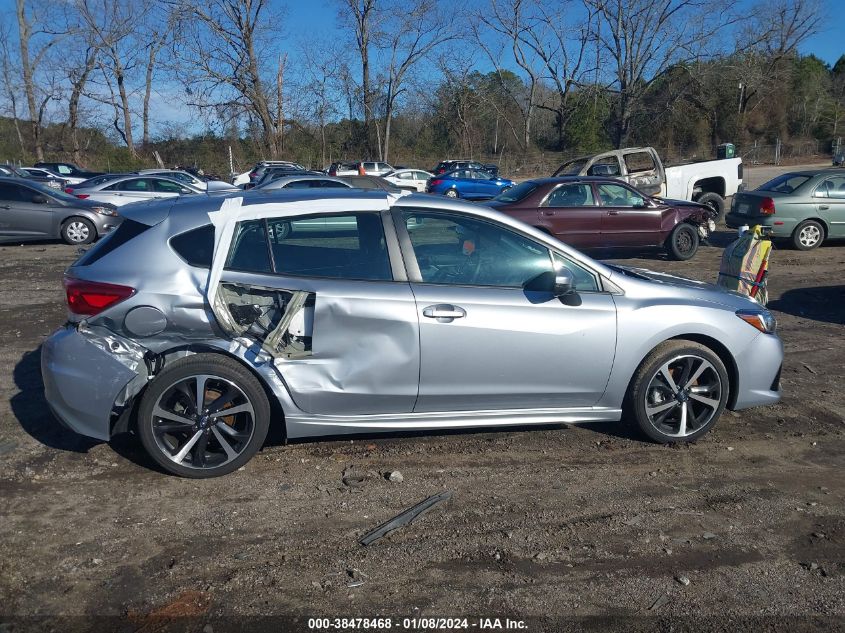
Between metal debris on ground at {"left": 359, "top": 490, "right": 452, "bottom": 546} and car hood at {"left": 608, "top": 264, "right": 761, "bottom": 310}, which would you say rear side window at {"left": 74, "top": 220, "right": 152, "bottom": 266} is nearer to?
metal debris on ground at {"left": 359, "top": 490, "right": 452, "bottom": 546}

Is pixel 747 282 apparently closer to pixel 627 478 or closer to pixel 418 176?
pixel 627 478

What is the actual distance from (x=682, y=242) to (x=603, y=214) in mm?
1717

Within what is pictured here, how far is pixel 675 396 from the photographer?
15.5 feet

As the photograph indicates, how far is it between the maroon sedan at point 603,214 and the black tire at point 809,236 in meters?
2.20

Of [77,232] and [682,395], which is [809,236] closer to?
[682,395]

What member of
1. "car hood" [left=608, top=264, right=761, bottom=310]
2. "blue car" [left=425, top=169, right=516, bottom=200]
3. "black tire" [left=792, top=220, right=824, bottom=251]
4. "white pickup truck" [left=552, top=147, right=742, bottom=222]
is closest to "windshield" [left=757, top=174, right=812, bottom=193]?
"black tire" [left=792, top=220, right=824, bottom=251]

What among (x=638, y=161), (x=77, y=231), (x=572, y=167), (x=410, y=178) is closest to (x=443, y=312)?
(x=77, y=231)

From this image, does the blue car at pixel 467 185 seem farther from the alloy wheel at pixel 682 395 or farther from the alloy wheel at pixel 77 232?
the alloy wheel at pixel 682 395

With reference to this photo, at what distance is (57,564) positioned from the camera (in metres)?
3.41

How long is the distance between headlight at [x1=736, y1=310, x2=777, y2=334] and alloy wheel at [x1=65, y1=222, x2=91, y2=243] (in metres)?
14.6

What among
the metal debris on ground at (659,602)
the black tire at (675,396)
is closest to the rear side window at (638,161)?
the black tire at (675,396)

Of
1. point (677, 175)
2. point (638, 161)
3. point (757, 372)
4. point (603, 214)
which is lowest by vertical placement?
point (757, 372)

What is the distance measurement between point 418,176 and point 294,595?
3179 centimetres

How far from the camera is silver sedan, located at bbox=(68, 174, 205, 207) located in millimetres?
19297
